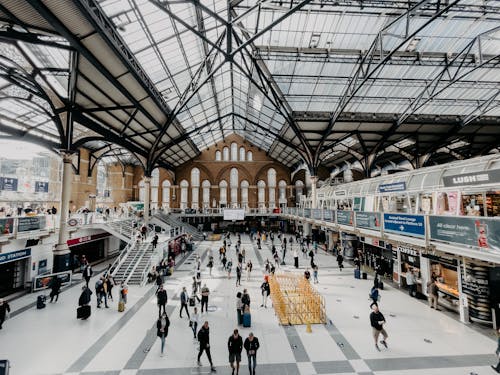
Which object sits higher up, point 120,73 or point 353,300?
point 120,73

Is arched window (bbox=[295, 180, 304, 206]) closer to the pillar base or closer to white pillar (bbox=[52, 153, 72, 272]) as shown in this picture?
white pillar (bbox=[52, 153, 72, 272])

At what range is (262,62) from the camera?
16500mm

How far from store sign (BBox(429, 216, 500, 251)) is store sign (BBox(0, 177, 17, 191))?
2198cm

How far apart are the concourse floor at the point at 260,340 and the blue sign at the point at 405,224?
343 cm

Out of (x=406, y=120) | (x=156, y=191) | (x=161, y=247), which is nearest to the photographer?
(x=161, y=247)

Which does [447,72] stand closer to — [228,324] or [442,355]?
[442,355]

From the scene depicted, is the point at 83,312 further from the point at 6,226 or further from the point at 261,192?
the point at 261,192

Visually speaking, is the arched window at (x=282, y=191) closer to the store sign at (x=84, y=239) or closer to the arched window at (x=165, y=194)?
the arched window at (x=165, y=194)

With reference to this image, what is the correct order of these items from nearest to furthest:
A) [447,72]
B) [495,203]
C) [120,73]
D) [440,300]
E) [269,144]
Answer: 1. [495,203]
2. [440,300]
3. [120,73]
4. [447,72]
5. [269,144]

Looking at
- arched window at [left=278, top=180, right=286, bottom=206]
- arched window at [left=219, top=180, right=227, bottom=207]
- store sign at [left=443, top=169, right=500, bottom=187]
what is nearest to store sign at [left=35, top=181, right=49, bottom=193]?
arched window at [left=219, top=180, right=227, bottom=207]

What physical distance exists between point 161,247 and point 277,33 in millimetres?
16182

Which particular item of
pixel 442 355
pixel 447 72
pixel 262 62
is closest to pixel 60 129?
pixel 262 62

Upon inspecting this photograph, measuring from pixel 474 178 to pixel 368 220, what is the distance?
206 inches

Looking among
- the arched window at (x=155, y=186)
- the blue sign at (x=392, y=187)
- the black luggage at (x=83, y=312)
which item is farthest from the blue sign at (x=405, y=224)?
the arched window at (x=155, y=186)
